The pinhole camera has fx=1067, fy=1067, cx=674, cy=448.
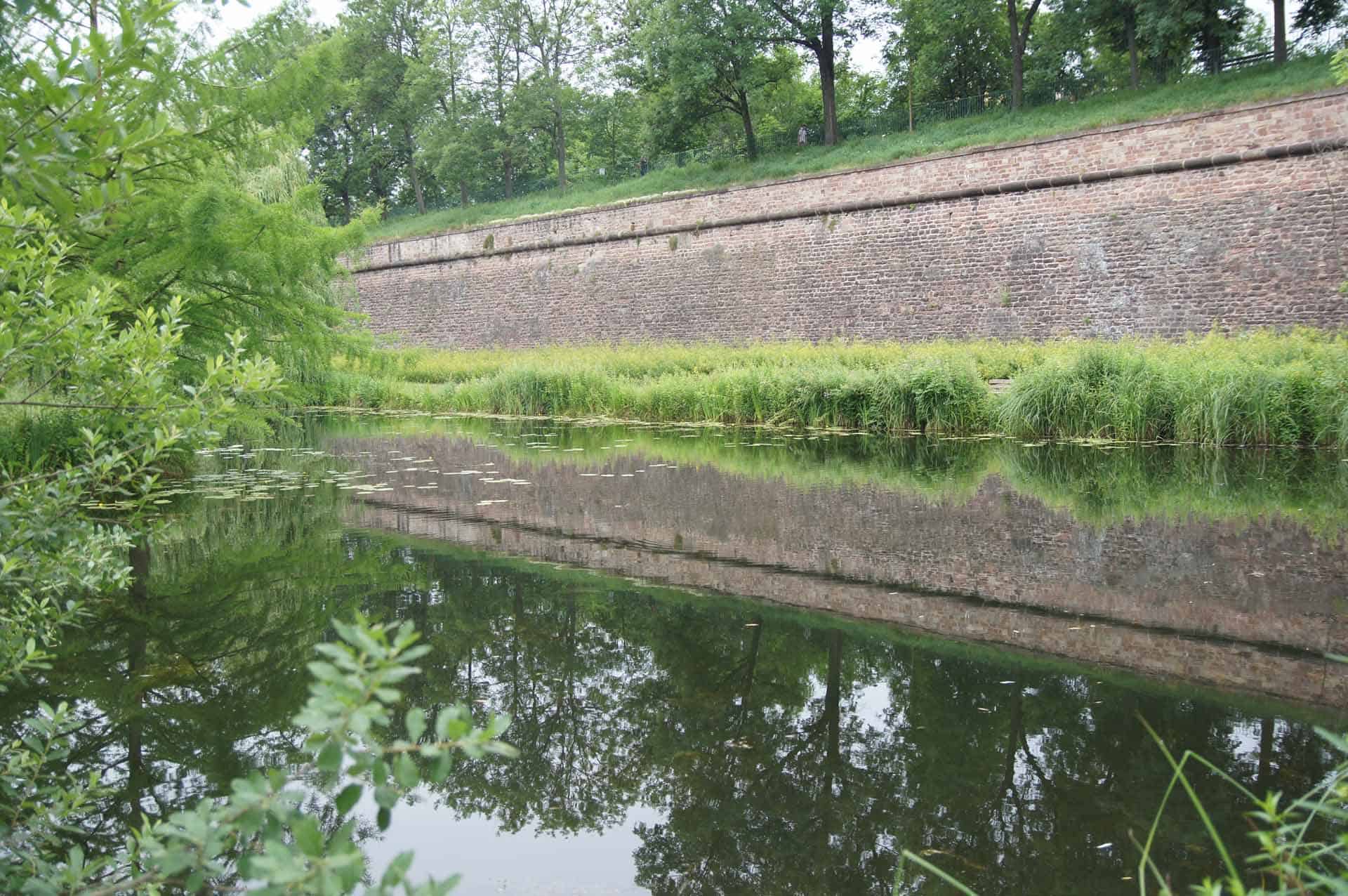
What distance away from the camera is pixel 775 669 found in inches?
145

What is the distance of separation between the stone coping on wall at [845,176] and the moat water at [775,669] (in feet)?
31.1

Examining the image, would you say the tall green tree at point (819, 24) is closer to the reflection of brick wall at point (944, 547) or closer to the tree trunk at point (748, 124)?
the tree trunk at point (748, 124)

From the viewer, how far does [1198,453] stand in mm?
9812

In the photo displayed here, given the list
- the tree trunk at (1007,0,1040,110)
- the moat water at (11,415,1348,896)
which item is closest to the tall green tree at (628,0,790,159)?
the tree trunk at (1007,0,1040,110)

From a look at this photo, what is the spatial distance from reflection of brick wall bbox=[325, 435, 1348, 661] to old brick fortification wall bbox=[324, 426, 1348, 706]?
2 centimetres

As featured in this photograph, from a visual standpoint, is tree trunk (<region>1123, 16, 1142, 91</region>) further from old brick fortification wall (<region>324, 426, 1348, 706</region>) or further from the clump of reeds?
old brick fortification wall (<region>324, 426, 1348, 706</region>)

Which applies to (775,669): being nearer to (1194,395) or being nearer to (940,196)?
(1194,395)

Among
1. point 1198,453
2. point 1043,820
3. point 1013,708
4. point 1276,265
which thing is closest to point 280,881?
point 1043,820

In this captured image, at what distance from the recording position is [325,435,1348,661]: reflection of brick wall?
4434 mm

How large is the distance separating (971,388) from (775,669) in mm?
9066

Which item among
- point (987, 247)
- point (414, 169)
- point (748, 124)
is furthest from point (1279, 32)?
point (414, 169)

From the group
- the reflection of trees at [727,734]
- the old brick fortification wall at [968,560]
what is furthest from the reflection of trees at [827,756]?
the old brick fortification wall at [968,560]

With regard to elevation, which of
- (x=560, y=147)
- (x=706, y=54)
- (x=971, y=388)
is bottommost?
(x=971, y=388)

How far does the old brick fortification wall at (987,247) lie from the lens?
14.5 meters
